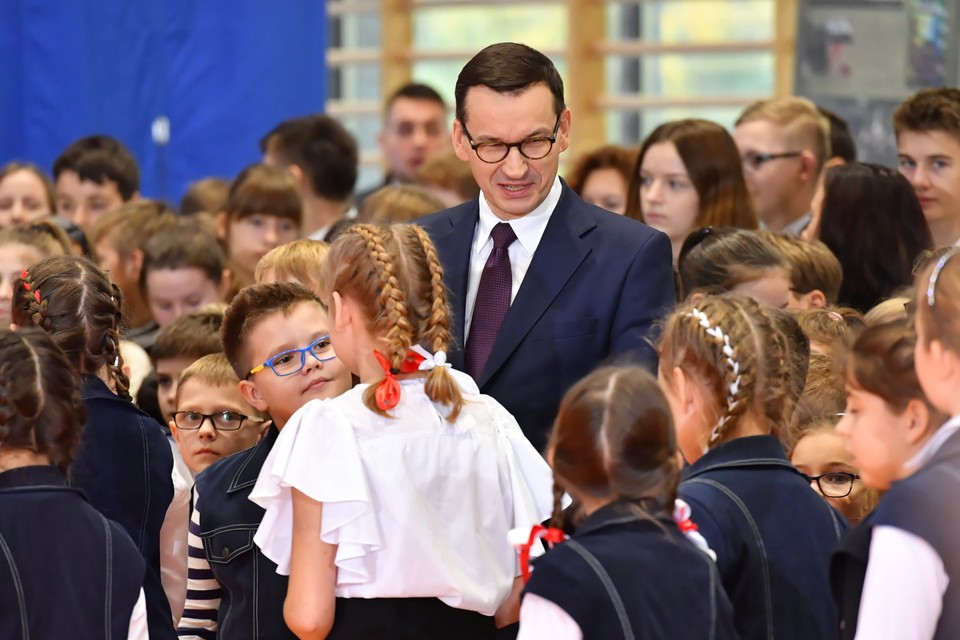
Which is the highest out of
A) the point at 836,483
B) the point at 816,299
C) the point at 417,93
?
the point at 417,93

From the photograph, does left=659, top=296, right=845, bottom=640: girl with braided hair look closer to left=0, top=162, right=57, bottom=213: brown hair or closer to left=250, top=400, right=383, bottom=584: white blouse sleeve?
left=250, top=400, right=383, bottom=584: white blouse sleeve

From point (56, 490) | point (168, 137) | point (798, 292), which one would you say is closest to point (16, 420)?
point (56, 490)

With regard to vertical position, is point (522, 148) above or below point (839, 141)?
above

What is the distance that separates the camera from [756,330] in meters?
2.16

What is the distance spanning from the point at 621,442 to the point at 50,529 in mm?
837

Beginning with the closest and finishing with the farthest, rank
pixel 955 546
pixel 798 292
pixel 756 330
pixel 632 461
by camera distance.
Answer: pixel 955 546, pixel 632 461, pixel 756 330, pixel 798 292

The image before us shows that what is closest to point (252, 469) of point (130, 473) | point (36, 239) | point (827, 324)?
point (130, 473)

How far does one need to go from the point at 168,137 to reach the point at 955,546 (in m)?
5.47

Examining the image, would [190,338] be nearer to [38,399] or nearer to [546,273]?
[546,273]

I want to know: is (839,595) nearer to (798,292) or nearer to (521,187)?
(521,187)

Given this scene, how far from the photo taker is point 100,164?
575cm

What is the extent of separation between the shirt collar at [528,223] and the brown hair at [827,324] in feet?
2.16

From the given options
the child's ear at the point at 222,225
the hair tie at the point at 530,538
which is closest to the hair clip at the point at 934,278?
the hair tie at the point at 530,538

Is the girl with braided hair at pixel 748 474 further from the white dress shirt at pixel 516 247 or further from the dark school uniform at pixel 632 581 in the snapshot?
the white dress shirt at pixel 516 247
